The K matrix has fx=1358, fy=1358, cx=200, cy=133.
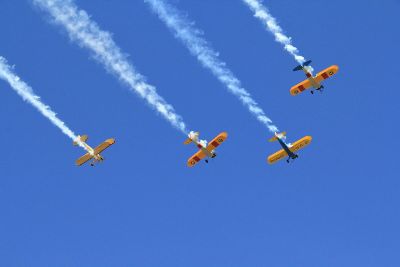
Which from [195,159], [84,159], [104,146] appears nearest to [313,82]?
[195,159]

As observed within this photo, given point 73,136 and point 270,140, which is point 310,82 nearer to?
point 270,140

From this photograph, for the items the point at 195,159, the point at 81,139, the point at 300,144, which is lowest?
the point at 81,139

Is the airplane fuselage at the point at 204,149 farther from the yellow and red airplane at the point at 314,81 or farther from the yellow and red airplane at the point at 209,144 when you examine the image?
the yellow and red airplane at the point at 314,81

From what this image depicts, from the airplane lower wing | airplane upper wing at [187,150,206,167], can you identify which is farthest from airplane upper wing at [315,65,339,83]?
airplane upper wing at [187,150,206,167]

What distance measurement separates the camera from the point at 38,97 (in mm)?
119562

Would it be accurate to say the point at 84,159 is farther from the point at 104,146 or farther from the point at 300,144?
the point at 300,144

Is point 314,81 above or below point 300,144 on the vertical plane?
above

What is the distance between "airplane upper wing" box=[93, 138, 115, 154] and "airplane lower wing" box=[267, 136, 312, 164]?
1544 cm

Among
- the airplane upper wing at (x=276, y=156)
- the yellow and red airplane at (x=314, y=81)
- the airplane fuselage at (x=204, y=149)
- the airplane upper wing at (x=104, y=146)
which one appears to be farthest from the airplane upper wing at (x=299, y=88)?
the airplane upper wing at (x=104, y=146)

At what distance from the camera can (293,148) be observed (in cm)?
13112

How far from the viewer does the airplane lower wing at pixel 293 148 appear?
13112cm

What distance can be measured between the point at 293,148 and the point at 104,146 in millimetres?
18351

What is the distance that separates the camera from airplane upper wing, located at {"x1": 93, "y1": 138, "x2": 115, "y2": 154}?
132000mm

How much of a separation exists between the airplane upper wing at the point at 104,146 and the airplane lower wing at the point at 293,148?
15.4m
